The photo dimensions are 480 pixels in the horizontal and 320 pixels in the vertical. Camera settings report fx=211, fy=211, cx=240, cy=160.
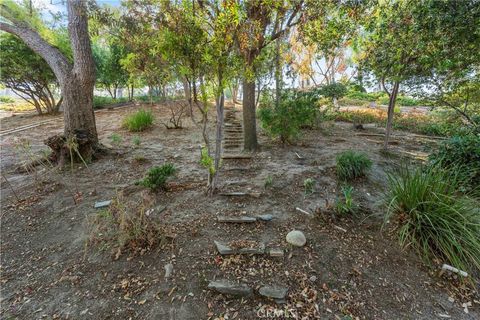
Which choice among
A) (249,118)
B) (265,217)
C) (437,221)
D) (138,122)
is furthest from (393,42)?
(138,122)

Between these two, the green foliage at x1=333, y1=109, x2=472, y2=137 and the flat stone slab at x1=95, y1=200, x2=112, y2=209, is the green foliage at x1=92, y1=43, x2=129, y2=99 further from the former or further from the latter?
the green foliage at x1=333, y1=109, x2=472, y2=137

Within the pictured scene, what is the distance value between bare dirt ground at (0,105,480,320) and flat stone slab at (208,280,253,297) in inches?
1.7

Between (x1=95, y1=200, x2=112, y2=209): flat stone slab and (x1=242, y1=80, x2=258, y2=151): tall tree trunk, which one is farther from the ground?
(x1=242, y1=80, x2=258, y2=151): tall tree trunk

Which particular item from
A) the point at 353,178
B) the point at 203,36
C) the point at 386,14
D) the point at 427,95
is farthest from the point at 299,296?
the point at 427,95

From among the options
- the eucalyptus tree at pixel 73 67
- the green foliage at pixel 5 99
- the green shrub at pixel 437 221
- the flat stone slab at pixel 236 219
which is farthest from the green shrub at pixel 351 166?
the green foliage at pixel 5 99

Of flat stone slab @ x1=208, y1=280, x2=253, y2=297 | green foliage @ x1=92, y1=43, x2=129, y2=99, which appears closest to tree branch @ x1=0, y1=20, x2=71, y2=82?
flat stone slab @ x1=208, y1=280, x2=253, y2=297

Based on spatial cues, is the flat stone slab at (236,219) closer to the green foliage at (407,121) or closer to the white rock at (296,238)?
the white rock at (296,238)

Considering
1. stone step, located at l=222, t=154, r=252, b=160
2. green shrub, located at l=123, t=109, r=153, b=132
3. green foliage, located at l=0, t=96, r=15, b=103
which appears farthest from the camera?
green foliage, located at l=0, t=96, r=15, b=103

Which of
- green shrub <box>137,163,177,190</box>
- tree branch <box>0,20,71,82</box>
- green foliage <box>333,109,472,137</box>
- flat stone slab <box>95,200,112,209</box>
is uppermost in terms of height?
tree branch <box>0,20,71,82</box>

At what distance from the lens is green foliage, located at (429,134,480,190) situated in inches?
104

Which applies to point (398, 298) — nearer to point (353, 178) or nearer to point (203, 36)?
point (353, 178)

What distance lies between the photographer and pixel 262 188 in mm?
3012

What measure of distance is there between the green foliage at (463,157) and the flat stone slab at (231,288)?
275 cm

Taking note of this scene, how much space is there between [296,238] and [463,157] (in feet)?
8.94
